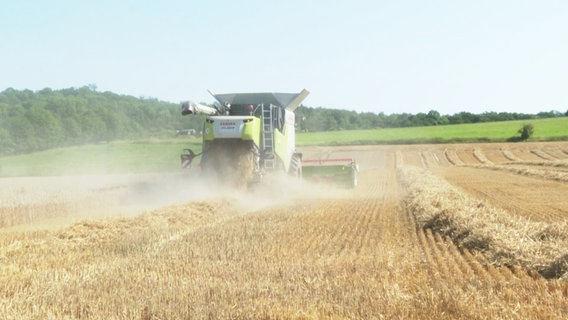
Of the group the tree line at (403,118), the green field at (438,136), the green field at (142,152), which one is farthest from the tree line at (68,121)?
the tree line at (403,118)

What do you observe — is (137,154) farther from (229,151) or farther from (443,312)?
(443,312)

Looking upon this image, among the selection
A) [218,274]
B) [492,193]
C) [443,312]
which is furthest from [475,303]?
[492,193]

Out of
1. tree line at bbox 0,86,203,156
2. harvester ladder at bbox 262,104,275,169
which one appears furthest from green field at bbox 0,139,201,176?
harvester ladder at bbox 262,104,275,169

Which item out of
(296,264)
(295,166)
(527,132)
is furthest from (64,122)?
(296,264)

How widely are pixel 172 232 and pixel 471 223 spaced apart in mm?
4665

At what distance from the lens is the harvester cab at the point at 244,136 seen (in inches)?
578

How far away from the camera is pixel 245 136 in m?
14.6

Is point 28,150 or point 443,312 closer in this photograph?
point 443,312

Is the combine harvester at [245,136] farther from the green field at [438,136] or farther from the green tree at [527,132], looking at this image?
the green tree at [527,132]

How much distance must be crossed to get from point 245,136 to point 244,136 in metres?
0.02

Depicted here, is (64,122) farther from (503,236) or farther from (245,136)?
(503,236)

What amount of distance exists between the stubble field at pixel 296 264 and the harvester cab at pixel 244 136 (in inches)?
51.5

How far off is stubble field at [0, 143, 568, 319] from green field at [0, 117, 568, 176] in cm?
2326

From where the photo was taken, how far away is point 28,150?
48281 mm
